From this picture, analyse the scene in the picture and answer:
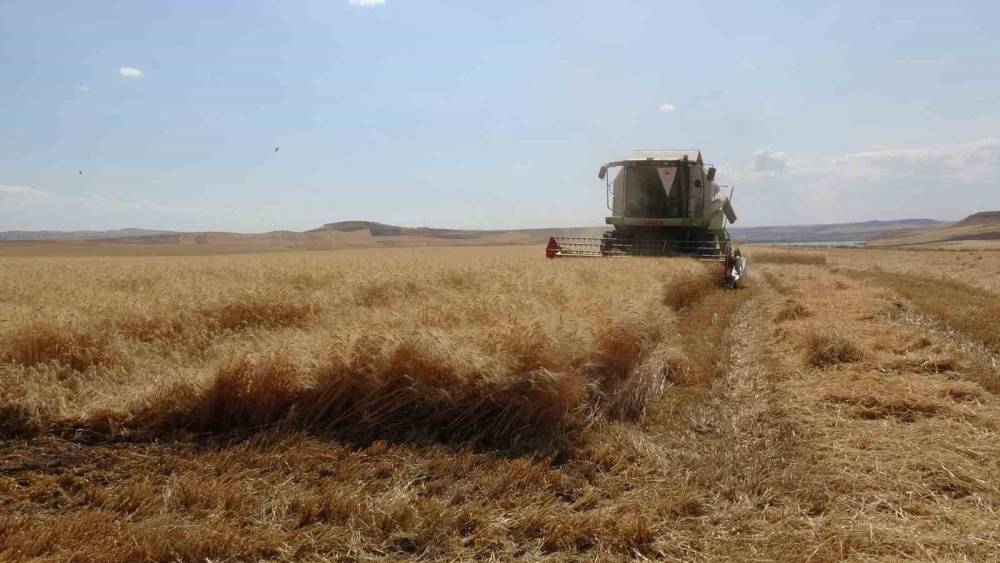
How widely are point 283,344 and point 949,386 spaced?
4958 millimetres

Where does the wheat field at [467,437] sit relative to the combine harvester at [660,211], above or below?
below

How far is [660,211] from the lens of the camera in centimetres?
1483

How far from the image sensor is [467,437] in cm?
359

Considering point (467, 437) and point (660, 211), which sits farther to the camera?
point (660, 211)

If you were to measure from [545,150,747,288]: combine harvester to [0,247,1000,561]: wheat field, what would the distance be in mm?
8727

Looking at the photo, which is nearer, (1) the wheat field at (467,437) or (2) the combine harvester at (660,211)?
(1) the wheat field at (467,437)

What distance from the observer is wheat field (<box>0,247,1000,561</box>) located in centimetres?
254

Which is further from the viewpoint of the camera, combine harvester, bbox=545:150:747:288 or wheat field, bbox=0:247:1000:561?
combine harvester, bbox=545:150:747:288

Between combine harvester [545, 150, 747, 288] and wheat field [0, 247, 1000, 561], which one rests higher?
combine harvester [545, 150, 747, 288]

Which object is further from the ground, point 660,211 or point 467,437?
point 660,211

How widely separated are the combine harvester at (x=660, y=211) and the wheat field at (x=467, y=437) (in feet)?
28.6

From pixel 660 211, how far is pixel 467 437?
1234cm

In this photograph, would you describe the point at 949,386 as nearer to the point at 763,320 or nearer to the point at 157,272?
the point at 763,320

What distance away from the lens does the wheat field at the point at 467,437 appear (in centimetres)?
254
